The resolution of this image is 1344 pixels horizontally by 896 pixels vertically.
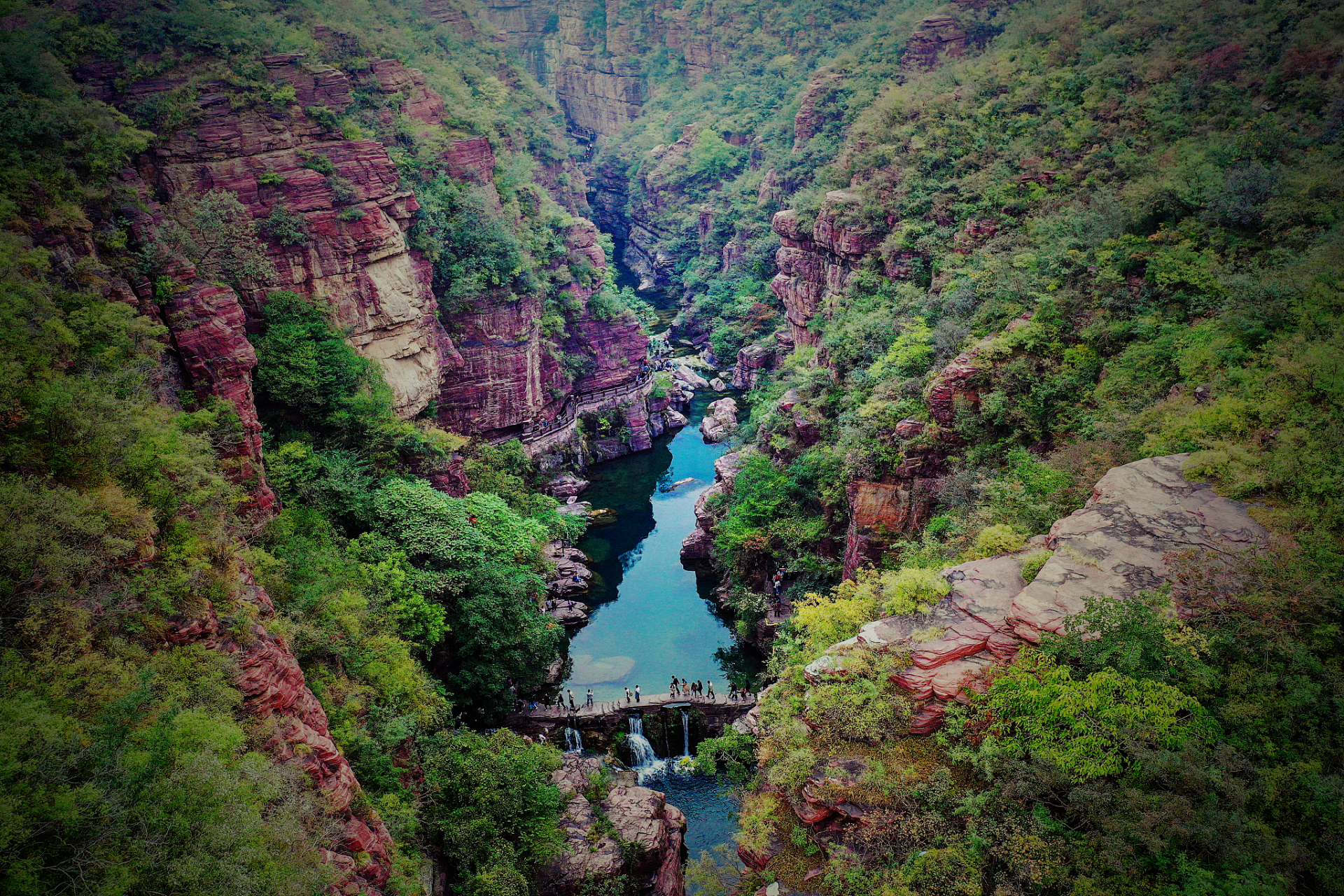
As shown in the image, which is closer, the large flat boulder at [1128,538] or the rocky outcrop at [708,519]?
the large flat boulder at [1128,538]

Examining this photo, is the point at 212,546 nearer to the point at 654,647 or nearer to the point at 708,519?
the point at 654,647

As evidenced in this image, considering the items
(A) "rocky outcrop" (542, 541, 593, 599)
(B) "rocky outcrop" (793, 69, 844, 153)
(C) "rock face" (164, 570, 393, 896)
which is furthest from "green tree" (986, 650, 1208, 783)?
(B) "rocky outcrop" (793, 69, 844, 153)

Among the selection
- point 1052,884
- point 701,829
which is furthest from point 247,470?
point 1052,884

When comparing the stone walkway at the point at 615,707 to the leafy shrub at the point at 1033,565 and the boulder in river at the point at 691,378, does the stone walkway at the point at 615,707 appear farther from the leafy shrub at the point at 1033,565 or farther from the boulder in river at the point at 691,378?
the boulder in river at the point at 691,378

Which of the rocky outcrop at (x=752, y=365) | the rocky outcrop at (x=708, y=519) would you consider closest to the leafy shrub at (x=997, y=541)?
the rocky outcrop at (x=708, y=519)

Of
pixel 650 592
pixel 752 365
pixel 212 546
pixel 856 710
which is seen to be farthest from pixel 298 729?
pixel 752 365

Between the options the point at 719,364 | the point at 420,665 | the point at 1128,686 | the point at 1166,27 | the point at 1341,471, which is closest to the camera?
the point at 1128,686

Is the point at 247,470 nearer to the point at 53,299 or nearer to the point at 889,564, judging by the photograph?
the point at 53,299
